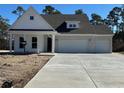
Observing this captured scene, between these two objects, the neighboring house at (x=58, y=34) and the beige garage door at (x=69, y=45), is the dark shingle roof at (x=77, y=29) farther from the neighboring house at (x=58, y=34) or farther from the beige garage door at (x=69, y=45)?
the beige garage door at (x=69, y=45)

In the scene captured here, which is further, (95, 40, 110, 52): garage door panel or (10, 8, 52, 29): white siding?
(95, 40, 110, 52): garage door panel

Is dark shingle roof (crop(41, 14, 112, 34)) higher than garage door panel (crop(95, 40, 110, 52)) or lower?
higher

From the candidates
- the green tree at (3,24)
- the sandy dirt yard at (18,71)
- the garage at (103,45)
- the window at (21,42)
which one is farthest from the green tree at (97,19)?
the sandy dirt yard at (18,71)

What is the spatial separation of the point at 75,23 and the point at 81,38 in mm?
2535

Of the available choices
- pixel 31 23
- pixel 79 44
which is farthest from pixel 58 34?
pixel 31 23

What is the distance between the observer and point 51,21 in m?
41.6

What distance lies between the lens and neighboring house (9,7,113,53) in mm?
35656

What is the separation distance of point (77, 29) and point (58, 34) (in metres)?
2.80

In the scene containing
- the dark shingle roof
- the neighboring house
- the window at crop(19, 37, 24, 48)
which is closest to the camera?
the neighboring house

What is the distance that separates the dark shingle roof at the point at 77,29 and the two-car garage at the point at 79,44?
0.82 metres

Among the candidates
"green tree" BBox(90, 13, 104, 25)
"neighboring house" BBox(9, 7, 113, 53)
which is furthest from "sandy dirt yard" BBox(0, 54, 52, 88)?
"green tree" BBox(90, 13, 104, 25)

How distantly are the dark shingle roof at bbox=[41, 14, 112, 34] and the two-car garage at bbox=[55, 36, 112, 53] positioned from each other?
2.69 ft

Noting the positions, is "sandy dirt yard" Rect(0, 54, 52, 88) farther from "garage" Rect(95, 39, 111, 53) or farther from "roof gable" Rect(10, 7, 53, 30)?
"garage" Rect(95, 39, 111, 53)
